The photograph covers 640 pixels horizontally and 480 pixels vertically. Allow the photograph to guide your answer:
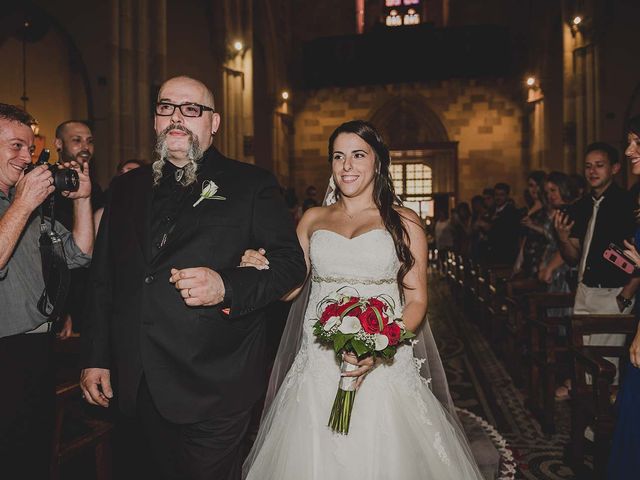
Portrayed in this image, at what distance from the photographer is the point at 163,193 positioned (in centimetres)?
227

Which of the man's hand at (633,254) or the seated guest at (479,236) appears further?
the seated guest at (479,236)

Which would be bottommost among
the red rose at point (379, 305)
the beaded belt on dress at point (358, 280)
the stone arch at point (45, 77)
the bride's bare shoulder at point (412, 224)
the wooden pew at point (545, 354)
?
the wooden pew at point (545, 354)

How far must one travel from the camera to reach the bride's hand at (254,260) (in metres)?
2.00

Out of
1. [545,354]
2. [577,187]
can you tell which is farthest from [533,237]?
[545,354]

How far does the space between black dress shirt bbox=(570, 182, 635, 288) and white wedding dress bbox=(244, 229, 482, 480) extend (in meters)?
2.58

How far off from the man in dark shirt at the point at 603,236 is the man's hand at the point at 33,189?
165 inches

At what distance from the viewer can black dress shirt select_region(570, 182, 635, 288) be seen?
14.2 feet

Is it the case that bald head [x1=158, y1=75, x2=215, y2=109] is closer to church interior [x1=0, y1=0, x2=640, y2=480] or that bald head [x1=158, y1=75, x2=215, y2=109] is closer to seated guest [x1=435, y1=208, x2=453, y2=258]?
church interior [x1=0, y1=0, x2=640, y2=480]

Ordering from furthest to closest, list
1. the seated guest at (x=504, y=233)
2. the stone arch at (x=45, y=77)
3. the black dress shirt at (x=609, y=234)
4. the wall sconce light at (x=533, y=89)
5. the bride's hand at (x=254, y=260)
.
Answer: the wall sconce light at (x=533, y=89) < the stone arch at (x=45, y=77) < the seated guest at (x=504, y=233) < the black dress shirt at (x=609, y=234) < the bride's hand at (x=254, y=260)

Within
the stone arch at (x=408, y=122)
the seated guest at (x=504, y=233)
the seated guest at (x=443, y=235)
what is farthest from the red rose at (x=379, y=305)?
the stone arch at (x=408, y=122)

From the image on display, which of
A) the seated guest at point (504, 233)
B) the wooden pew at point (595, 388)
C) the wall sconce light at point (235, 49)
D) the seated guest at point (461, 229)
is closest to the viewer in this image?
the wooden pew at point (595, 388)

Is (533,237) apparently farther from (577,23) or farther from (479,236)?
(577,23)

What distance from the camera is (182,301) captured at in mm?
2047

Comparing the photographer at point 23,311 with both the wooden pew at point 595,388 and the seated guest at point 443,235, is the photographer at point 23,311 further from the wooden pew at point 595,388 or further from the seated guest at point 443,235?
the seated guest at point 443,235
